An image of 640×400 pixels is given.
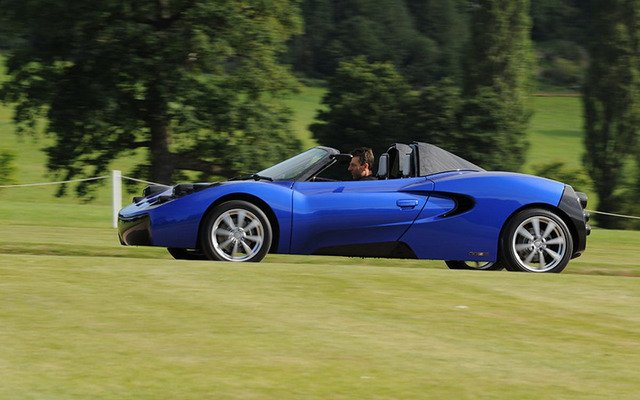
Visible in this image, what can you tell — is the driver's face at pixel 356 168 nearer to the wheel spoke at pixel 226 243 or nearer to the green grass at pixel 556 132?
the wheel spoke at pixel 226 243

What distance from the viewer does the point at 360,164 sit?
30.4 ft

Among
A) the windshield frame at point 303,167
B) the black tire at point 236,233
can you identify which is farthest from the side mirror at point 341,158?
the black tire at point 236,233

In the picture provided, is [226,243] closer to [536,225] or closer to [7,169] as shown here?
[536,225]

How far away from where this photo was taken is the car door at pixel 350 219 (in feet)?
28.4

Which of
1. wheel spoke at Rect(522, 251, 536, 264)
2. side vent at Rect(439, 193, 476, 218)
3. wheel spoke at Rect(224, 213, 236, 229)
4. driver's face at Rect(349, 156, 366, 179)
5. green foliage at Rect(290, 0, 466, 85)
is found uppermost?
green foliage at Rect(290, 0, 466, 85)

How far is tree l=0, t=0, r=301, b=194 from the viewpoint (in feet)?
88.3

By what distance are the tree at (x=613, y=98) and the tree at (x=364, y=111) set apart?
43.0ft

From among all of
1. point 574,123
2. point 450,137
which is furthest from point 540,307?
point 574,123

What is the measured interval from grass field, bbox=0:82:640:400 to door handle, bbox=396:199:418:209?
2.83 ft

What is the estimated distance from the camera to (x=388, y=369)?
195 inches

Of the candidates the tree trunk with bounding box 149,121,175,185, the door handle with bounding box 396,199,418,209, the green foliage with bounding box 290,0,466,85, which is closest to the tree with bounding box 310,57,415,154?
the tree trunk with bounding box 149,121,175,185

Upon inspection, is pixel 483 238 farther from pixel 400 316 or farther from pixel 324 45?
pixel 324 45

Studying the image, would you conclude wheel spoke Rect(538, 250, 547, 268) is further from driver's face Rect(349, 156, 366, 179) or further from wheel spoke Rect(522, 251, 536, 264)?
driver's face Rect(349, 156, 366, 179)

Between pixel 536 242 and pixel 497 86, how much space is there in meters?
36.5
